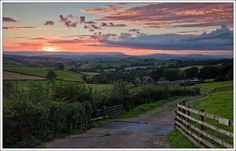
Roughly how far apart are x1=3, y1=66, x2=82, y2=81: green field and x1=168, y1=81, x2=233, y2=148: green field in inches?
285

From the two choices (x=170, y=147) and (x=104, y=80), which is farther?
(x=104, y=80)

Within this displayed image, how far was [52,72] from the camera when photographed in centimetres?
2152

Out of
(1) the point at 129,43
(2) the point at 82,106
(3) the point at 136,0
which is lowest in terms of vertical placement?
(2) the point at 82,106

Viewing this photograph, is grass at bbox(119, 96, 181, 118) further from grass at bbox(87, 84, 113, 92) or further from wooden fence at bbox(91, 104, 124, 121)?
grass at bbox(87, 84, 113, 92)

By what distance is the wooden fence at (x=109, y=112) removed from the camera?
2434cm

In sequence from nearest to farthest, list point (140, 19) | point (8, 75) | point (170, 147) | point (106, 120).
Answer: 1. point (170, 147)
2. point (8, 75)
3. point (140, 19)
4. point (106, 120)

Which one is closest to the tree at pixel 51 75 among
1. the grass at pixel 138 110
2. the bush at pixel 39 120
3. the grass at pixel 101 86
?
the bush at pixel 39 120

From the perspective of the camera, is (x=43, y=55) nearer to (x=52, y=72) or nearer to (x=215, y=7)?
(x=52, y=72)

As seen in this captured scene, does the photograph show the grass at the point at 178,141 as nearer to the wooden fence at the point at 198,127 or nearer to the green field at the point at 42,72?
the wooden fence at the point at 198,127

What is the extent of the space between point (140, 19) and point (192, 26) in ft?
8.55

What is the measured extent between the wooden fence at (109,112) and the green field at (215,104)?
20.0ft

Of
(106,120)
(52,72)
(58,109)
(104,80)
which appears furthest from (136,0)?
(104,80)

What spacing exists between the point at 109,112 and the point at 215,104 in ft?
35.4

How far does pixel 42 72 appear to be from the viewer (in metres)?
20.9
